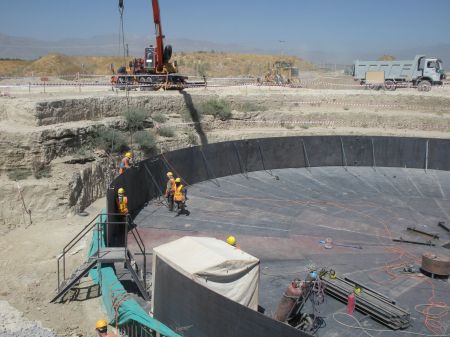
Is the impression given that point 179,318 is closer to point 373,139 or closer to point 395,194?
point 395,194

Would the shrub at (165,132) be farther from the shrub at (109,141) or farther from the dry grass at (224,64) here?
the dry grass at (224,64)

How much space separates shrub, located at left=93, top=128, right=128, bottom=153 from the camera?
2059cm

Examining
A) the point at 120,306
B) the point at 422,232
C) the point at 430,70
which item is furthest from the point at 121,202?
the point at 430,70

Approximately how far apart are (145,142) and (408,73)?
81.0ft

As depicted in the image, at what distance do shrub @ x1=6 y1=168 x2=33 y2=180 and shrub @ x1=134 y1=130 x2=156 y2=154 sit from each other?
5.59 m

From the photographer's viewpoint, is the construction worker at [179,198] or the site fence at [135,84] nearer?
the construction worker at [179,198]

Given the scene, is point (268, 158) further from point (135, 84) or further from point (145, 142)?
point (135, 84)

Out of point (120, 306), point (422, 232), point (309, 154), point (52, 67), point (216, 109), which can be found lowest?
point (120, 306)

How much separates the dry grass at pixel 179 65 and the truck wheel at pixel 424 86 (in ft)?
59.8

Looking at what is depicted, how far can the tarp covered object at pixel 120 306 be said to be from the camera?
7.81 meters

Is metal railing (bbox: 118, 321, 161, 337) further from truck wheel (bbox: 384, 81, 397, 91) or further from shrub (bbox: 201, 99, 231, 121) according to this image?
truck wheel (bbox: 384, 81, 397, 91)

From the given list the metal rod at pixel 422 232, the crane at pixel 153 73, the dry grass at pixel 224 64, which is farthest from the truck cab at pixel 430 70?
the metal rod at pixel 422 232

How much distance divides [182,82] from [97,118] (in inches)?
349

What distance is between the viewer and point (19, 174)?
1775 centimetres
